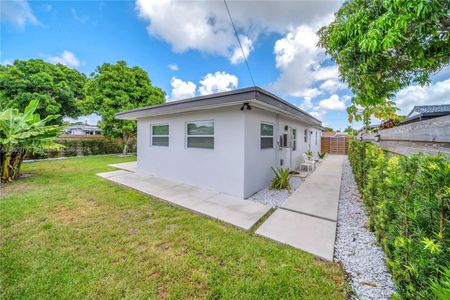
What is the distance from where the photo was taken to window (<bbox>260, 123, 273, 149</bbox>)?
623 centimetres

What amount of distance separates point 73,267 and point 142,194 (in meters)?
3.25

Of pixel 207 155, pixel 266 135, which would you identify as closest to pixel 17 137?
pixel 207 155

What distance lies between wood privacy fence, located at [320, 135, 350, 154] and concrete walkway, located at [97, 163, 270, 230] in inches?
722

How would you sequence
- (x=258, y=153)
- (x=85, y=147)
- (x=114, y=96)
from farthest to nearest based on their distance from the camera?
(x=85, y=147), (x=114, y=96), (x=258, y=153)

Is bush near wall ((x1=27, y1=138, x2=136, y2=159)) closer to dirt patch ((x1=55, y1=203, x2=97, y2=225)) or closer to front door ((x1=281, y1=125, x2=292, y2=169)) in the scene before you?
dirt patch ((x1=55, y1=203, x2=97, y2=225))

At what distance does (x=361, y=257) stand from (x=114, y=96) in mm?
17440

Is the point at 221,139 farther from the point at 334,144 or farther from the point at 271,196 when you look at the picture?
the point at 334,144

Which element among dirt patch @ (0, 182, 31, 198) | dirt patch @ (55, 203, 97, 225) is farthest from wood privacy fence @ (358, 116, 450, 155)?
dirt patch @ (0, 182, 31, 198)

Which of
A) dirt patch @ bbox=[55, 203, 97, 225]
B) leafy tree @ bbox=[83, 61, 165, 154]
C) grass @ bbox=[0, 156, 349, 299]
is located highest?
leafy tree @ bbox=[83, 61, 165, 154]

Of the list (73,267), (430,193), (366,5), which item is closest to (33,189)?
(73,267)

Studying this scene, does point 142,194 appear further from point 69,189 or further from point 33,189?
point 33,189

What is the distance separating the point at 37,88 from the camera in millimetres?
14305

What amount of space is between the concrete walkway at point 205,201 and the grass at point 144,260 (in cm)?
31

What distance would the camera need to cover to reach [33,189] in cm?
607
